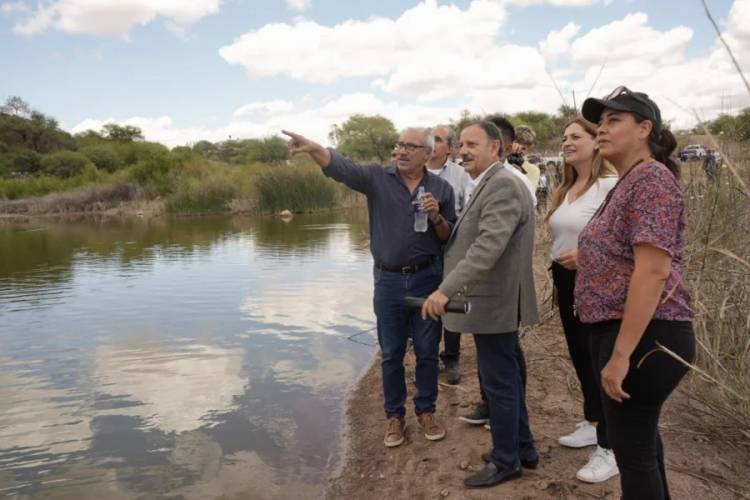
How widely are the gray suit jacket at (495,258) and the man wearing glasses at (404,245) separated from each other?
1.76ft

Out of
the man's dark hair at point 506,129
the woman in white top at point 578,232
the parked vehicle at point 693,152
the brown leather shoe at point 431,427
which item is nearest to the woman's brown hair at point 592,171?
the woman in white top at point 578,232

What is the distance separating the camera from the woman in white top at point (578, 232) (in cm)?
272

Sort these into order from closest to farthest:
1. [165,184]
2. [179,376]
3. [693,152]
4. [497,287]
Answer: [497,287], [693,152], [179,376], [165,184]

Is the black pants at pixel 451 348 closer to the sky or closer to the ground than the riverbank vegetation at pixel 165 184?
closer to the ground

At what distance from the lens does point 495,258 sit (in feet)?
8.02

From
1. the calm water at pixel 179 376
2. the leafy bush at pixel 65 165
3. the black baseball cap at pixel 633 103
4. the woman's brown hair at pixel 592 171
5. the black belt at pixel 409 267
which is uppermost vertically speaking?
the leafy bush at pixel 65 165

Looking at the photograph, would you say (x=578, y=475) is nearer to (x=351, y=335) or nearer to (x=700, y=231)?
(x=700, y=231)

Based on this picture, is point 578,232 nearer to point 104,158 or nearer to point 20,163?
point 104,158

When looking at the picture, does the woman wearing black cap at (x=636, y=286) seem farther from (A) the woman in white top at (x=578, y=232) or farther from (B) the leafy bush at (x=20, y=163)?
(B) the leafy bush at (x=20, y=163)

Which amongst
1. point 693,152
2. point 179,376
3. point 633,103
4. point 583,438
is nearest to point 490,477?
point 583,438

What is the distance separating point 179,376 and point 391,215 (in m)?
3.20

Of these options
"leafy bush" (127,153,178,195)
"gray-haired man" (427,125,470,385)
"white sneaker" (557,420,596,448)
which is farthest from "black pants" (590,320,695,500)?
"leafy bush" (127,153,178,195)

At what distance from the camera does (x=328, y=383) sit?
512 centimetres

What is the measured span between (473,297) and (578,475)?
3.39 feet
